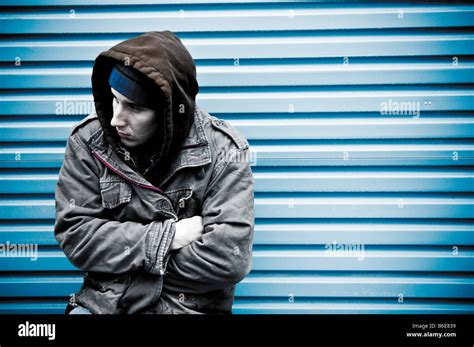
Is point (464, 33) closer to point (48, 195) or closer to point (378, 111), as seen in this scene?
point (378, 111)

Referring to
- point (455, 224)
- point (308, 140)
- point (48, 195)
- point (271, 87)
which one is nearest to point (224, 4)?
point (271, 87)

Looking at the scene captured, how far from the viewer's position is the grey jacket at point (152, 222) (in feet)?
8.28

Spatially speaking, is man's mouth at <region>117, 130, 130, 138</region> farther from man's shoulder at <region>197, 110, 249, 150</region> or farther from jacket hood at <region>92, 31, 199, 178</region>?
man's shoulder at <region>197, 110, 249, 150</region>

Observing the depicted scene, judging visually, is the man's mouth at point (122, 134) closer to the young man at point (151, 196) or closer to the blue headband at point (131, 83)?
the young man at point (151, 196)

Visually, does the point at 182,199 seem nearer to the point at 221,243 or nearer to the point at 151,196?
the point at 151,196

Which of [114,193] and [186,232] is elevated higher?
[114,193]

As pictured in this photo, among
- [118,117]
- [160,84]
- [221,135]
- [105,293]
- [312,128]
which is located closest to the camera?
[160,84]

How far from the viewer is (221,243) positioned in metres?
2.52

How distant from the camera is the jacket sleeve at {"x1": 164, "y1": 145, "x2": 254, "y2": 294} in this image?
252 cm

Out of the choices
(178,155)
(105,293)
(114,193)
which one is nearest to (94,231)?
(114,193)

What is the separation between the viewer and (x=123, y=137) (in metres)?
2.59

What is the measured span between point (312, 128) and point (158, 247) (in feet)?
5.48

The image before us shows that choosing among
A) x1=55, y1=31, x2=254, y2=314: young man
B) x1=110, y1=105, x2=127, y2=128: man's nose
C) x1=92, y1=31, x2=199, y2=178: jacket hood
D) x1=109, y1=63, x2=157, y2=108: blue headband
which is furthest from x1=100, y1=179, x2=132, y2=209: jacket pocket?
x1=109, y1=63, x2=157, y2=108: blue headband

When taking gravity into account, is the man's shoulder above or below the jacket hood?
below
